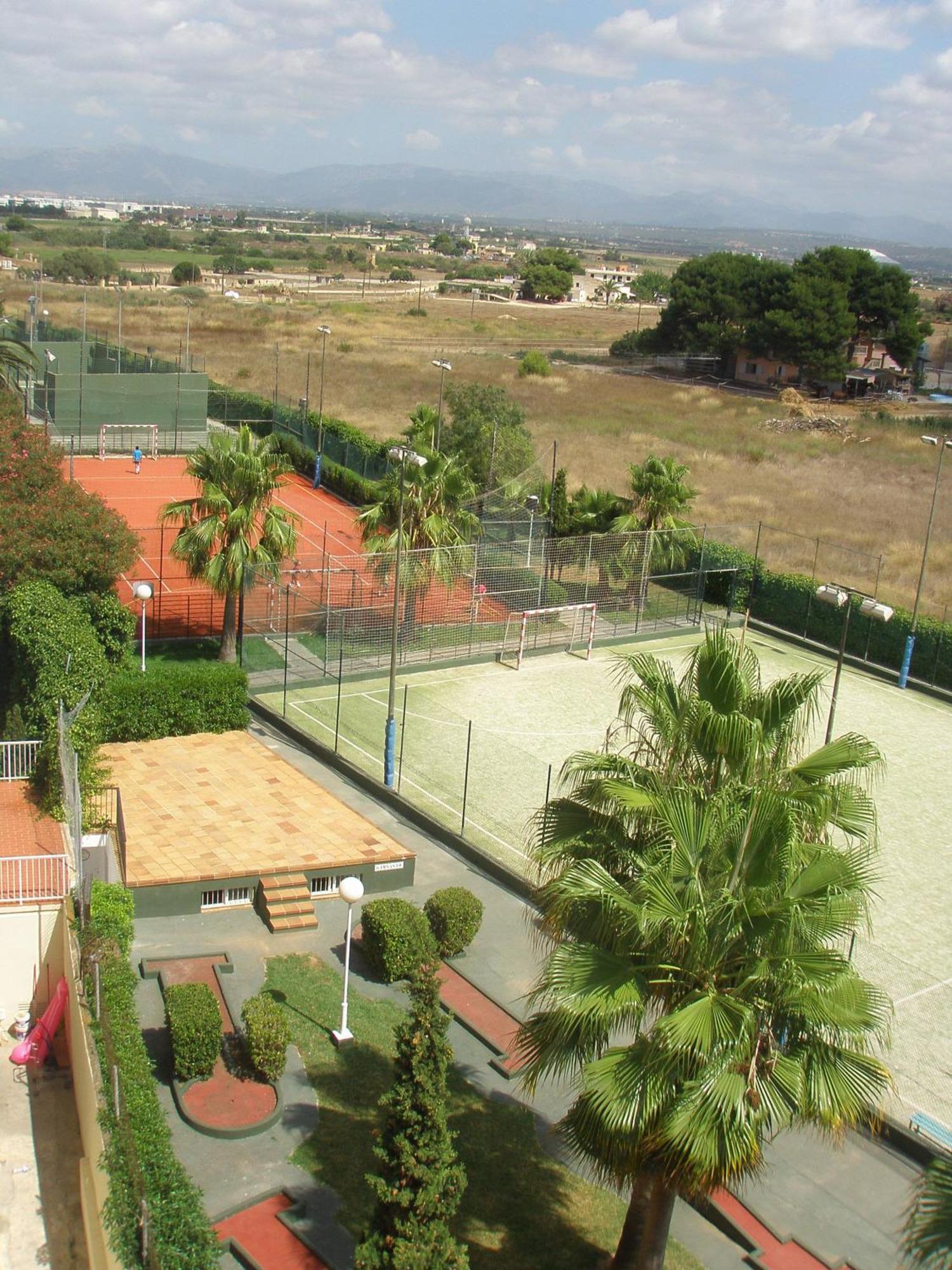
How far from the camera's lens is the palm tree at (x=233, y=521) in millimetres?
25547

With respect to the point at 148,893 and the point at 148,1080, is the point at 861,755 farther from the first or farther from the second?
the point at 148,893

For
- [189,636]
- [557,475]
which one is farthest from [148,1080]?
[557,475]

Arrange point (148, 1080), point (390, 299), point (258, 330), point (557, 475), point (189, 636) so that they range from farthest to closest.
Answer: point (390, 299)
point (258, 330)
point (557, 475)
point (189, 636)
point (148, 1080)

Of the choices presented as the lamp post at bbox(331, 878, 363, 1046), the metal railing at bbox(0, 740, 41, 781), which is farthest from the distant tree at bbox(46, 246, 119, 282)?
the lamp post at bbox(331, 878, 363, 1046)

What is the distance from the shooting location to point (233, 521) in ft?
83.6

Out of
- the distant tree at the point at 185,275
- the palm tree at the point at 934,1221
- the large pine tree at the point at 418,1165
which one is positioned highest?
the distant tree at the point at 185,275

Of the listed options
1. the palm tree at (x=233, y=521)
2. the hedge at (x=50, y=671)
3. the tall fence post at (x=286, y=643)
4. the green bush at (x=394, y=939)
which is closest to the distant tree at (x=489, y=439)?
the tall fence post at (x=286, y=643)

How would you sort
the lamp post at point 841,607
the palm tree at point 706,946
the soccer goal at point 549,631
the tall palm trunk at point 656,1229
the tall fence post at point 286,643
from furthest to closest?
the soccer goal at point 549,631 → the tall fence post at point 286,643 → the lamp post at point 841,607 → the tall palm trunk at point 656,1229 → the palm tree at point 706,946

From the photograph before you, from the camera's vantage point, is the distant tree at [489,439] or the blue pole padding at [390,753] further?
the distant tree at [489,439]

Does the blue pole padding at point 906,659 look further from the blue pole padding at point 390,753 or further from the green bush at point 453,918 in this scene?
the green bush at point 453,918

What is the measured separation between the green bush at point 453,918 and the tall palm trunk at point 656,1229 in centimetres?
649

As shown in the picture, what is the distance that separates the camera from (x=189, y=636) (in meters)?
28.9

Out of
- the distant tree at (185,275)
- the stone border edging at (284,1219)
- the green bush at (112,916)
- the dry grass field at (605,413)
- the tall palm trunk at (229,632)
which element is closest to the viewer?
the stone border edging at (284,1219)

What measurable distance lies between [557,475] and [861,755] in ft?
87.3
